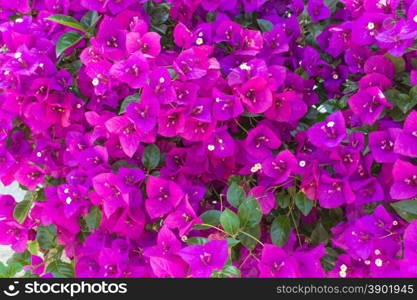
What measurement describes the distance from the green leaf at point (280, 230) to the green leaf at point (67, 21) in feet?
1.87

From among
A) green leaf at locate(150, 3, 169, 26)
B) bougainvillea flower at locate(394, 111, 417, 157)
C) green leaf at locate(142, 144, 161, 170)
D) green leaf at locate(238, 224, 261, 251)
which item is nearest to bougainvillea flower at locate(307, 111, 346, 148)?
bougainvillea flower at locate(394, 111, 417, 157)

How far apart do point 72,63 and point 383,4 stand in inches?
26.4

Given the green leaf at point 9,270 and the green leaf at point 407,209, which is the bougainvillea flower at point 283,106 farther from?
the green leaf at point 9,270

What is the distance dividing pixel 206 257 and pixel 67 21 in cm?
57

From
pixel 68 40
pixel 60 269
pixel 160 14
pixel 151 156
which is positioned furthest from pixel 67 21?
pixel 60 269

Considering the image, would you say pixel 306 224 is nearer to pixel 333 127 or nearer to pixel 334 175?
pixel 334 175

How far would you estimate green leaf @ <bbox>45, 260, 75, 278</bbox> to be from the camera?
132 cm

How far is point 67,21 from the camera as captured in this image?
46.5 inches

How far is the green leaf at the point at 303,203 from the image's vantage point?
113 centimetres

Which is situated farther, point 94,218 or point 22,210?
point 22,210

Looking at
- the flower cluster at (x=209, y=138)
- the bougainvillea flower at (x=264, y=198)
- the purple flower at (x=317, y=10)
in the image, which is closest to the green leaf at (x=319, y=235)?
the flower cluster at (x=209, y=138)

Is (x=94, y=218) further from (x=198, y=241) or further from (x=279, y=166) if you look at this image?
(x=279, y=166)

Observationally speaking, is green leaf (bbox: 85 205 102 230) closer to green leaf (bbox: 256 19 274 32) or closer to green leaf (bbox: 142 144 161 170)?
green leaf (bbox: 142 144 161 170)

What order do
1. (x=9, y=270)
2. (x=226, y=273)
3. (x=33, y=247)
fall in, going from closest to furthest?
(x=226, y=273) < (x=9, y=270) < (x=33, y=247)
